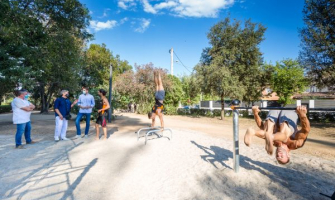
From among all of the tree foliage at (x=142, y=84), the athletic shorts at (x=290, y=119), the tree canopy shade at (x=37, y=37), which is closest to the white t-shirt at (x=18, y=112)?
the tree canopy shade at (x=37, y=37)

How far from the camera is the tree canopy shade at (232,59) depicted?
14547mm

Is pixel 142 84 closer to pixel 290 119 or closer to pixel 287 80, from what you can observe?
pixel 287 80

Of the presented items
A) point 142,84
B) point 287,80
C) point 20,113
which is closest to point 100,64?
point 142,84

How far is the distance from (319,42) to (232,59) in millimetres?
5433

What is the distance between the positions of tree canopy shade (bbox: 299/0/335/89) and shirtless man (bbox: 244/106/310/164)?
472 inches

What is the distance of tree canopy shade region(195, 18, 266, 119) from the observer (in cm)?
1455

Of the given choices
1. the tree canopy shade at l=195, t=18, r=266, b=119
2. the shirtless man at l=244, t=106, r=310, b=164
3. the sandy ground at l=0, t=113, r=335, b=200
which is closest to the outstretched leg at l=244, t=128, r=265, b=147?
the shirtless man at l=244, t=106, r=310, b=164

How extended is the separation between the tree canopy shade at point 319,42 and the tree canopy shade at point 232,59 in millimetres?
3173

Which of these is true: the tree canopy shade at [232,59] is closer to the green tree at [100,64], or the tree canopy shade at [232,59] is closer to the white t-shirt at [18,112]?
the white t-shirt at [18,112]

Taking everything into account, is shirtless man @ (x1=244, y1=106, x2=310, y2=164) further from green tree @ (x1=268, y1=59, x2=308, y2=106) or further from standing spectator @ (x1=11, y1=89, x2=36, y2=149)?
green tree @ (x1=268, y1=59, x2=308, y2=106)

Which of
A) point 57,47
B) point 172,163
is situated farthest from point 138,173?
point 57,47

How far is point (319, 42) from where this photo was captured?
38.4ft

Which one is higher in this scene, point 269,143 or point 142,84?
point 142,84

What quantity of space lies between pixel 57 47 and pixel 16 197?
10.4m
